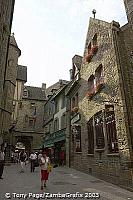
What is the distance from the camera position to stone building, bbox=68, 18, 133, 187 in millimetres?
9867

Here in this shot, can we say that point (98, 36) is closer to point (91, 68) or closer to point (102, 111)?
point (91, 68)

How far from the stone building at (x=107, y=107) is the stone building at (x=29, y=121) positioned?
20.6 meters

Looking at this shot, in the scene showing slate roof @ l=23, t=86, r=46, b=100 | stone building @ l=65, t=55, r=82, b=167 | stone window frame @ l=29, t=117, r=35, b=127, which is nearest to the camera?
stone building @ l=65, t=55, r=82, b=167

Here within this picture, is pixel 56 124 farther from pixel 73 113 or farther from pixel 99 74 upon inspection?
pixel 99 74

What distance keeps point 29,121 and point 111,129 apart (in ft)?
89.2

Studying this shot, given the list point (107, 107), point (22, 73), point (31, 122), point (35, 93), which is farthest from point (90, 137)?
point (35, 93)

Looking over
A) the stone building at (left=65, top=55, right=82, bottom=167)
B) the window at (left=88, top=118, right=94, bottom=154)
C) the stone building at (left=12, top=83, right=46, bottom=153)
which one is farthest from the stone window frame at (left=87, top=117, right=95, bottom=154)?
the stone building at (left=12, top=83, right=46, bottom=153)

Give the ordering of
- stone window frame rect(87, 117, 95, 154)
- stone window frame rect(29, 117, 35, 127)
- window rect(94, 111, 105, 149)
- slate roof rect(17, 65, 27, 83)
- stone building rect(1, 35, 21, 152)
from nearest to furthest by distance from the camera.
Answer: window rect(94, 111, 105, 149) < stone window frame rect(87, 117, 95, 154) < stone building rect(1, 35, 21, 152) < slate roof rect(17, 65, 27, 83) < stone window frame rect(29, 117, 35, 127)

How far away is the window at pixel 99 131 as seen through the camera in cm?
1205

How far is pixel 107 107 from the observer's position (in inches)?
452

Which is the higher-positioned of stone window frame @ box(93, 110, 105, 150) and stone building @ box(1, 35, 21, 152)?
stone building @ box(1, 35, 21, 152)

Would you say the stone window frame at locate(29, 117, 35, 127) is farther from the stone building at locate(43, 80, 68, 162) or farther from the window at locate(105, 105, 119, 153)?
the window at locate(105, 105, 119, 153)

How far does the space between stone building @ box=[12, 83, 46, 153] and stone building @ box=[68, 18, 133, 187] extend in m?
20.6

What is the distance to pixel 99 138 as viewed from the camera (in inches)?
488
